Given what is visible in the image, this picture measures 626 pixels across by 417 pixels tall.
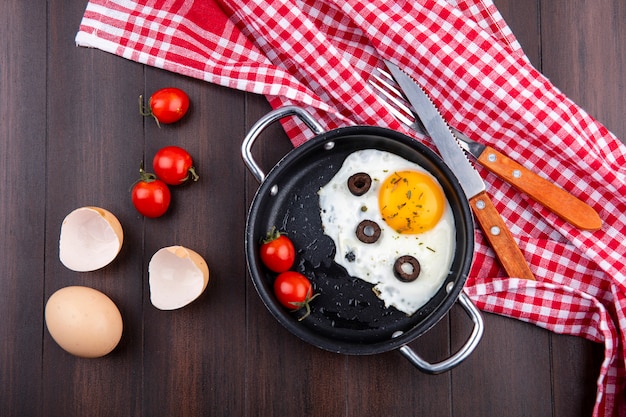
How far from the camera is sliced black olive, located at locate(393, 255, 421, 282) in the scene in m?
1.01

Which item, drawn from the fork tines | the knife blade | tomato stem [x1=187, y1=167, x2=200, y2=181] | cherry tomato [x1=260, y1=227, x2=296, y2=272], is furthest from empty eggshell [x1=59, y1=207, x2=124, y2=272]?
the knife blade

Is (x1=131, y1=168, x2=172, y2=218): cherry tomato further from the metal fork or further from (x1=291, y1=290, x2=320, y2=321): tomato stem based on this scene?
the metal fork

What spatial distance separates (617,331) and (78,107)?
1.02 meters

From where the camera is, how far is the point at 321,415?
1.11 m

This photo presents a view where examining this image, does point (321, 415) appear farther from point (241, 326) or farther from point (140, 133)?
point (140, 133)

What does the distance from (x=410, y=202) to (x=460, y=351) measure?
25 cm

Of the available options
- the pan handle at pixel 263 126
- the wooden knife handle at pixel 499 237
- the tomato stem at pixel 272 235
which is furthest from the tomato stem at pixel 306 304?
the wooden knife handle at pixel 499 237

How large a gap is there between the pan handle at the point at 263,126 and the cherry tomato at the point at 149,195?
0.54 ft

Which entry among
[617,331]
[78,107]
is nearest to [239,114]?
[78,107]

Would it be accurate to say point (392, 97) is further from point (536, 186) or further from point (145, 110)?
point (145, 110)

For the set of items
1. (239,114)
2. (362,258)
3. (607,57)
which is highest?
(607,57)

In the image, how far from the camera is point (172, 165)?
1079 mm

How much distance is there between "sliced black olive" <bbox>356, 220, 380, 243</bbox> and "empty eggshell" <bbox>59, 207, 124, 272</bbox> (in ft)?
1.34

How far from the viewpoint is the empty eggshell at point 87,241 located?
3.47ft
